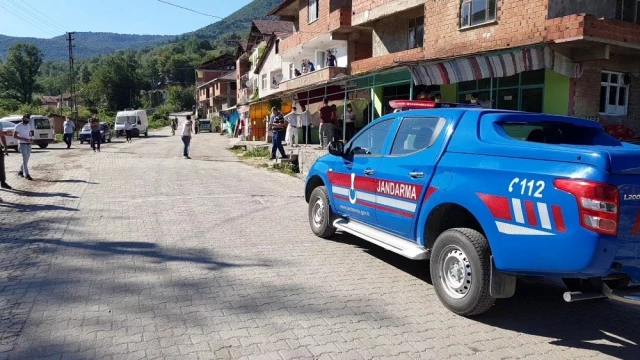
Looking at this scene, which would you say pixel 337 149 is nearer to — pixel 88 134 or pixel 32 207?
pixel 32 207

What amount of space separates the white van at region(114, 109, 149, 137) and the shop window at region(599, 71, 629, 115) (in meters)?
40.2

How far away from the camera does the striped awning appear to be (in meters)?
11.1

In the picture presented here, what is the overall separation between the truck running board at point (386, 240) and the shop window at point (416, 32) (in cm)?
1568

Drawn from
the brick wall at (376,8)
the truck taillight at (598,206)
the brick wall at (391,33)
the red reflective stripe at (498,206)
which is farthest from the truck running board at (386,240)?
the brick wall at (391,33)

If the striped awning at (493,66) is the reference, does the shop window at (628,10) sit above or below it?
above

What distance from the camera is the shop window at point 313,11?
28.9 meters

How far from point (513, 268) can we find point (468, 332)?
26.9 inches

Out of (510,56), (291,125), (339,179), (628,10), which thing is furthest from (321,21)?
(339,179)

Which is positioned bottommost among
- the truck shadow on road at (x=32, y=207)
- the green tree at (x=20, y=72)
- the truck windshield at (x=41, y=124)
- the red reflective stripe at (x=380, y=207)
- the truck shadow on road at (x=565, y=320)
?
the truck shadow on road at (x=565, y=320)

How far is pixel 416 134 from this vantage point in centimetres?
514

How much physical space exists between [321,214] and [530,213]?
3.81 meters

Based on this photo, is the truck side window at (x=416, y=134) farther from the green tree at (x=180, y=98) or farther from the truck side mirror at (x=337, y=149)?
the green tree at (x=180, y=98)

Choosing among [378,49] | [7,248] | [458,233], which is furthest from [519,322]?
[378,49]

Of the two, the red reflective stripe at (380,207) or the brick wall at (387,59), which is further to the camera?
the brick wall at (387,59)
